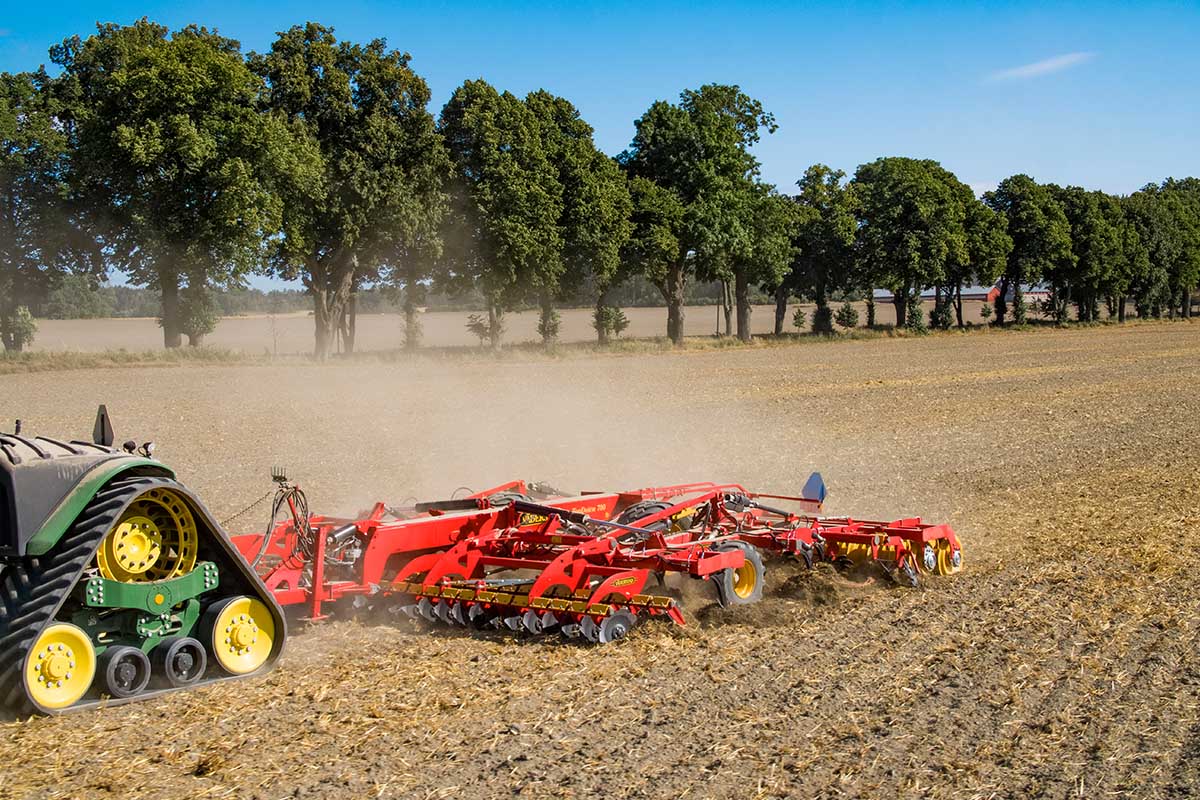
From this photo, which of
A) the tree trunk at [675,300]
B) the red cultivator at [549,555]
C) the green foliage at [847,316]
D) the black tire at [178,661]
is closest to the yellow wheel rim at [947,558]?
the red cultivator at [549,555]

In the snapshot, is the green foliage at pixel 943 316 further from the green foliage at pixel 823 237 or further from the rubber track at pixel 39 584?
the rubber track at pixel 39 584

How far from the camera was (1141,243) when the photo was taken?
96.8m

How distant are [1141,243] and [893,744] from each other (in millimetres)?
104202

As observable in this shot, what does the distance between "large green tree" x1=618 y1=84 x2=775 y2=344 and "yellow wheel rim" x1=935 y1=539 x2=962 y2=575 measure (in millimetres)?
44497

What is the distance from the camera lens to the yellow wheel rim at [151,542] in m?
5.80

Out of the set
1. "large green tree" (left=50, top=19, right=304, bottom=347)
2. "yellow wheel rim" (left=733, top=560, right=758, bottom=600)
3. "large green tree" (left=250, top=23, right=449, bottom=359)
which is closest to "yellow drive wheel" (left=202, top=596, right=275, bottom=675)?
"yellow wheel rim" (left=733, top=560, right=758, bottom=600)

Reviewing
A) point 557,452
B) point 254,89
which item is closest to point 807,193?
point 254,89

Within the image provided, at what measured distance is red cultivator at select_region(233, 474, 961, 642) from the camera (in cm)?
743

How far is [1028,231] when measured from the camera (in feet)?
267

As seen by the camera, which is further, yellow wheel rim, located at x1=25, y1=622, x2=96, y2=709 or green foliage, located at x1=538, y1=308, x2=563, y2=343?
green foliage, located at x1=538, y1=308, x2=563, y2=343

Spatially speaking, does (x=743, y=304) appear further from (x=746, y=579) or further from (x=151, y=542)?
(x=151, y=542)

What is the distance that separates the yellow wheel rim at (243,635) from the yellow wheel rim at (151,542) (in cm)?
38

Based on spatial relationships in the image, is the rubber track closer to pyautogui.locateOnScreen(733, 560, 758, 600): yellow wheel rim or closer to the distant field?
pyautogui.locateOnScreen(733, 560, 758, 600): yellow wheel rim

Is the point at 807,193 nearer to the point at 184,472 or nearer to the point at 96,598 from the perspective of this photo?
the point at 184,472
